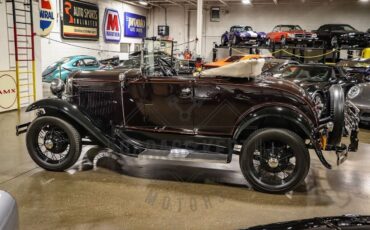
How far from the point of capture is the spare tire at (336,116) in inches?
166

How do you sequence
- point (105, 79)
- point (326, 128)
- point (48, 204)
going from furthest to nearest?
point (105, 79), point (326, 128), point (48, 204)

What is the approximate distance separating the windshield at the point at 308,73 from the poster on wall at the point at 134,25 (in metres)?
14.1

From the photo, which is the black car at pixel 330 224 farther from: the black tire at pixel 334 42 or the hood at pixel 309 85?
the black tire at pixel 334 42

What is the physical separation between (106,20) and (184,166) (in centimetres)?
1550

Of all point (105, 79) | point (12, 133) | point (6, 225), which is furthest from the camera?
point (12, 133)

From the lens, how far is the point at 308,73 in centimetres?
872

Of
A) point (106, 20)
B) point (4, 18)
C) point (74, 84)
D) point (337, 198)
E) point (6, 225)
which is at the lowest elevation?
point (337, 198)

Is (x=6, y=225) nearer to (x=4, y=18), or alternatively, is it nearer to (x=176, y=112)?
(x=176, y=112)

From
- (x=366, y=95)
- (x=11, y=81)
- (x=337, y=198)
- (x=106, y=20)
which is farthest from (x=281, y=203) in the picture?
(x=106, y=20)

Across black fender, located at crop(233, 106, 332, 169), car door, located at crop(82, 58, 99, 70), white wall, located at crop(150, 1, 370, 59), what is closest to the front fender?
black fender, located at crop(233, 106, 332, 169)

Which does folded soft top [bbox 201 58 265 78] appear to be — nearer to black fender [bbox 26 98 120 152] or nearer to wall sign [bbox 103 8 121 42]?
black fender [bbox 26 98 120 152]

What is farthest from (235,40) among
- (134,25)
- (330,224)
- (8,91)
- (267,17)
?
(330,224)

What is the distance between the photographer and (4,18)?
870cm

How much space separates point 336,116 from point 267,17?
63.5 feet
